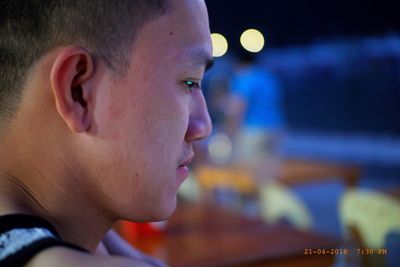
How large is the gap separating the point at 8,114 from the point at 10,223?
0.16 m

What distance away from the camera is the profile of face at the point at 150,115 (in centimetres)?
58

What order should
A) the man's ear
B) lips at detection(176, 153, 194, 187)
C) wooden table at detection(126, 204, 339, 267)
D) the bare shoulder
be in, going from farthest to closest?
wooden table at detection(126, 204, 339, 267)
lips at detection(176, 153, 194, 187)
the man's ear
the bare shoulder

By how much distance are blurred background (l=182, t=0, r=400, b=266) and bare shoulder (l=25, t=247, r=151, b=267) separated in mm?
730

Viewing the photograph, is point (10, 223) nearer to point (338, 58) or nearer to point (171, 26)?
point (171, 26)

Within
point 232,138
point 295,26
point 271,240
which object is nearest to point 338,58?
point 295,26

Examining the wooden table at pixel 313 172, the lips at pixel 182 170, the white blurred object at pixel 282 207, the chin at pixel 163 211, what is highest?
the wooden table at pixel 313 172

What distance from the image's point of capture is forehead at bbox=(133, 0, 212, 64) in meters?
0.60

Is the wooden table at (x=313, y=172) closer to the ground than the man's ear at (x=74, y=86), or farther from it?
farther from it

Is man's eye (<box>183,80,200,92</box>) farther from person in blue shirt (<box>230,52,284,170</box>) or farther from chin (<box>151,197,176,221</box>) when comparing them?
person in blue shirt (<box>230,52,284,170</box>)

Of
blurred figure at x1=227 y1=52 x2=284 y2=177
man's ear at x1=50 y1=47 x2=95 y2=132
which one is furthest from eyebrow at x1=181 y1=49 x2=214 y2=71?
blurred figure at x1=227 y1=52 x2=284 y2=177

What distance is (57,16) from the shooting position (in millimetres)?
593

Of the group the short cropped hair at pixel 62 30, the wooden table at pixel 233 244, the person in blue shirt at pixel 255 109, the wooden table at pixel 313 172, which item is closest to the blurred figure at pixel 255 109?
the person in blue shirt at pixel 255 109

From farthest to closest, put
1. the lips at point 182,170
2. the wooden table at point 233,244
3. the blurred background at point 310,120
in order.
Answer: the blurred background at point 310,120 → the wooden table at point 233,244 → the lips at point 182,170

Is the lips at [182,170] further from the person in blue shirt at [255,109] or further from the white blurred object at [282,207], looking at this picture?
the person in blue shirt at [255,109]
